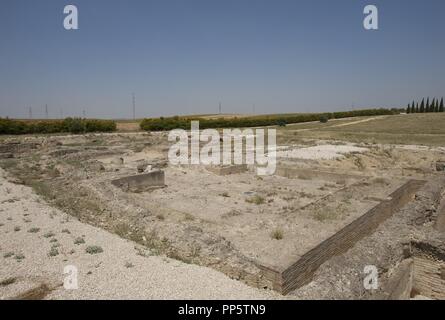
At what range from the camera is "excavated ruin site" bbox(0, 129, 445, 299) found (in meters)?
5.04

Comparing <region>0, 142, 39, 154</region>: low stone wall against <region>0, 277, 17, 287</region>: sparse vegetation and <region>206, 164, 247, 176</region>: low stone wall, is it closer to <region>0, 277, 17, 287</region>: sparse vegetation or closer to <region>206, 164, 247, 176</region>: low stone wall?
<region>206, 164, 247, 176</region>: low stone wall

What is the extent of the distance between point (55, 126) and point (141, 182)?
31.6 m

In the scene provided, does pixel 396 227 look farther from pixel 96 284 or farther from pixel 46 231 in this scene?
pixel 46 231

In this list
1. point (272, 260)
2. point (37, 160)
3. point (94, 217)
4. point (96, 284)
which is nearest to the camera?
point (96, 284)

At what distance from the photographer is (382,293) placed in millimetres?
4309

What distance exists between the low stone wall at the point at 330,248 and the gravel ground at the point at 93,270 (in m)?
0.29

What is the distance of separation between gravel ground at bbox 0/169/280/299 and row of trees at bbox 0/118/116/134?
1285 inches

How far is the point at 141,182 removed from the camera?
1206cm

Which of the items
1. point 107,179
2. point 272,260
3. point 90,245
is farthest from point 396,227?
point 107,179

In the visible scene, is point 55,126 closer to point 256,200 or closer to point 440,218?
point 256,200

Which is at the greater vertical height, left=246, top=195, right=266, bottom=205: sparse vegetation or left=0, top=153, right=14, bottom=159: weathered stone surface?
left=0, top=153, right=14, bottom=159: weathered stone surface

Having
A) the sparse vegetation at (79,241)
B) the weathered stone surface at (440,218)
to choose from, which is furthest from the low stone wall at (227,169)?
the sparse vegetation at (79,241)

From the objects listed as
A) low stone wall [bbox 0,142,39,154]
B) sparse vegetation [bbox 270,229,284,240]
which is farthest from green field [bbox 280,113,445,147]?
sparse vegetation [bbox 270,229,284,240]

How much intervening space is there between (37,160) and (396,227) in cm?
1859
